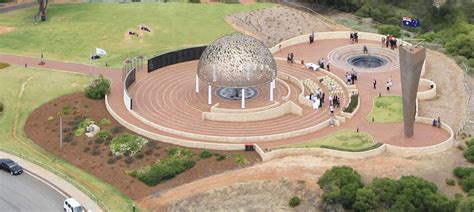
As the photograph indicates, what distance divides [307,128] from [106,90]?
25.6m

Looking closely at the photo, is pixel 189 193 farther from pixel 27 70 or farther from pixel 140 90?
pixel 27 70

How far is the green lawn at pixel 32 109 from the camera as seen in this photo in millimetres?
65500

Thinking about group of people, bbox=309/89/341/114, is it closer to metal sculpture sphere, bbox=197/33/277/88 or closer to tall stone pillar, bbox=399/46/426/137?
metal sculpture sphere, bbox=197/33/277/88

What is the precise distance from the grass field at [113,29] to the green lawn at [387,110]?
1334 inches

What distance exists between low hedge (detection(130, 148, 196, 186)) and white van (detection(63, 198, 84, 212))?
25.9 feet

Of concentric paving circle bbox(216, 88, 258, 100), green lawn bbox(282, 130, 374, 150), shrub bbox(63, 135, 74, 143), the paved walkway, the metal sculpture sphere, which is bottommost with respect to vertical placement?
the paved walkway

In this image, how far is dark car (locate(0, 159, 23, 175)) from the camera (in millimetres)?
67750

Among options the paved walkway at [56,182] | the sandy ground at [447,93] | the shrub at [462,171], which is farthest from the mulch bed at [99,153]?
the sandy ground at [447,93]

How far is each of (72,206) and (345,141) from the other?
29.2m

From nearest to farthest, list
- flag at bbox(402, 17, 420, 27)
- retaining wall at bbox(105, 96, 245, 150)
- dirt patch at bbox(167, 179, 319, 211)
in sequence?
dirt patch at bbox(167, 179, 319, 211) < retaining wall at bbox(105, 96, 245, 150) < flag at bbox(402, 17, 420, 27)

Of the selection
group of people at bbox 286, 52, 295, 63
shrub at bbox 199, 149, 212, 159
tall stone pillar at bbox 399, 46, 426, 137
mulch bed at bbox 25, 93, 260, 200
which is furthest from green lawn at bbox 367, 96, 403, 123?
shrub at bbox 199, 149, 212, 159

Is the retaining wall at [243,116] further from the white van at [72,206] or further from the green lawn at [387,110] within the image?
the white van at [72,206]

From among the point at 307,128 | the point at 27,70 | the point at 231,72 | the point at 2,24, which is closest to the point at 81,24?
the point at 2,24

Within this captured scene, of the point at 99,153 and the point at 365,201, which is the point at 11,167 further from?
the point at 365,201
